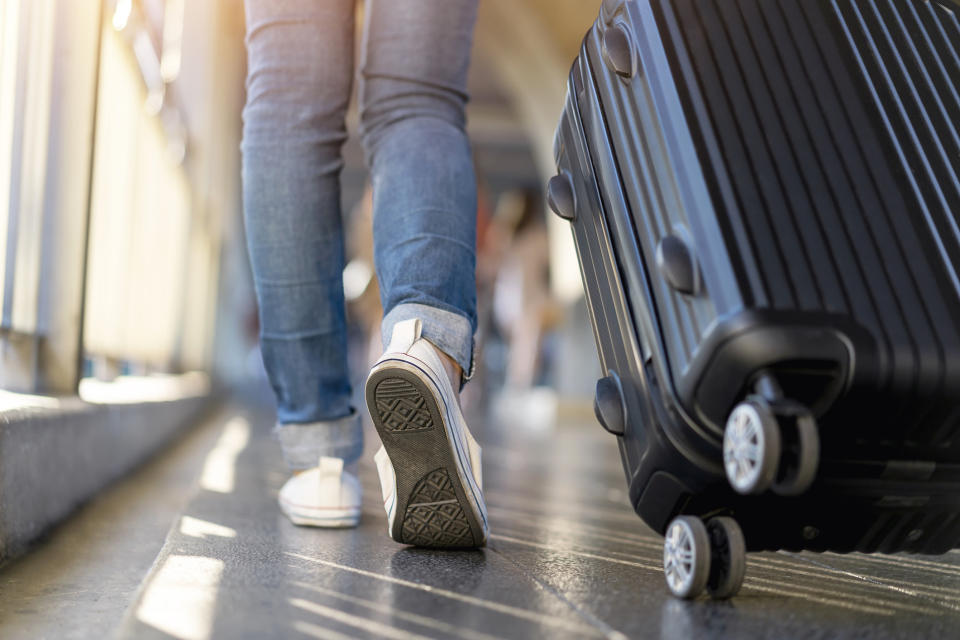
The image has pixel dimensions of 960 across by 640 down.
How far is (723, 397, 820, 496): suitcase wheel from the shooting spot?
2.38 ft

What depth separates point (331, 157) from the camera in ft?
4.21

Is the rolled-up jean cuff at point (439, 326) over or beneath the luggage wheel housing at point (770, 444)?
over

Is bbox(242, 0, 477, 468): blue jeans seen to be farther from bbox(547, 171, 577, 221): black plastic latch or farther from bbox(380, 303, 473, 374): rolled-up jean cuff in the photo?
bbox(547, 171, 577, 221): black plastic latch

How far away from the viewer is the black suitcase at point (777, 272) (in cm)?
80

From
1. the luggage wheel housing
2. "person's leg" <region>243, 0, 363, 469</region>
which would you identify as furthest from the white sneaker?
the luggage wheel housing

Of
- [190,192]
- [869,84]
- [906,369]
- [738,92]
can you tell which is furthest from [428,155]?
[190,192]

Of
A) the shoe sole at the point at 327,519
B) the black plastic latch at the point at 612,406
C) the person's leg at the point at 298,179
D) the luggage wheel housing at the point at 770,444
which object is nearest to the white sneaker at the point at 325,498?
the shoe sole at the point at 327,519

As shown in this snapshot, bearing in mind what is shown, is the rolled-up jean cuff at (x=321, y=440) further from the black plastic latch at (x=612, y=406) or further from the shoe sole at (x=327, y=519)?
the black plastic latch at (x=612, y=406)

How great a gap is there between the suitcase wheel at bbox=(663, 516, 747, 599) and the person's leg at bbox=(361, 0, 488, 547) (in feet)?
0.92

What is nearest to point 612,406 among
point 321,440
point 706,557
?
point 706,557

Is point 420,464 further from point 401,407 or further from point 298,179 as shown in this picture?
point 298,179

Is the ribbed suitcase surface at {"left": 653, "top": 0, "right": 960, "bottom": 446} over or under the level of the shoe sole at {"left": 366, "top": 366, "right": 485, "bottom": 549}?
over

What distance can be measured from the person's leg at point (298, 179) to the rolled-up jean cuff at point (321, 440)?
49 millimetres

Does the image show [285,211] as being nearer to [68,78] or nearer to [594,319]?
[594,319]
